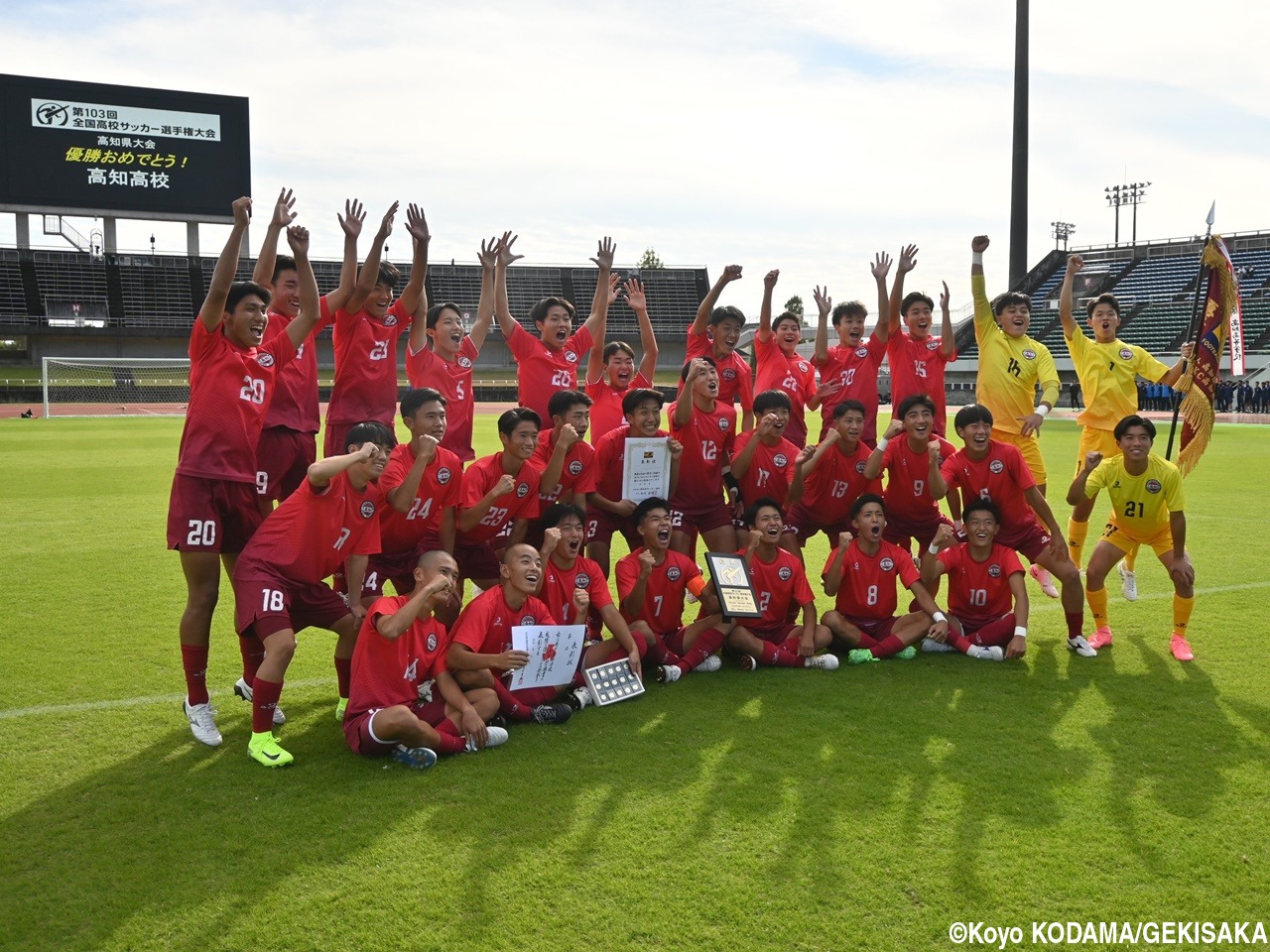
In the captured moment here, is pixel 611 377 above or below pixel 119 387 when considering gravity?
below

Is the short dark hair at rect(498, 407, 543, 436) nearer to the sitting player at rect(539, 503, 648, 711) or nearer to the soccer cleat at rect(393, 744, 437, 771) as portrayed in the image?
the sitting player at rect(539, 503, 648, 711)

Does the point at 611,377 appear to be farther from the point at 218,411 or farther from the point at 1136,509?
the point at 1136,509

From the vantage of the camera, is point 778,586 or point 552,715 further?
point 778,586

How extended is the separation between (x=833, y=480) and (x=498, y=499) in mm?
2570

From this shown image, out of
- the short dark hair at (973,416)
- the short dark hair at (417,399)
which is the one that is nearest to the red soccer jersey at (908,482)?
the short dark hair at (973,416)

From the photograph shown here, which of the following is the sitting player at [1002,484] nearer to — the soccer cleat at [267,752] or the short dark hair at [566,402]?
the short dark hair at [566,402]

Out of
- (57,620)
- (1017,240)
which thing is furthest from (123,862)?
(1017,240)

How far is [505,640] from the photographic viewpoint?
524 centimetres

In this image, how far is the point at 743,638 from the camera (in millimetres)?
6188

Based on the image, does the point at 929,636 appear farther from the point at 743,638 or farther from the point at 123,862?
the point at 123,862

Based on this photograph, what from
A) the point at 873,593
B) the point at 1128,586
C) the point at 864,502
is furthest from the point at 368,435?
the point at 1128,586

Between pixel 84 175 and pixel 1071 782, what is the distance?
145ft

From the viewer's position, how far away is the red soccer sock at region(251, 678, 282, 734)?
4.65m

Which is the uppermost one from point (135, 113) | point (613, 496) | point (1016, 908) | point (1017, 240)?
point (135, 113)
